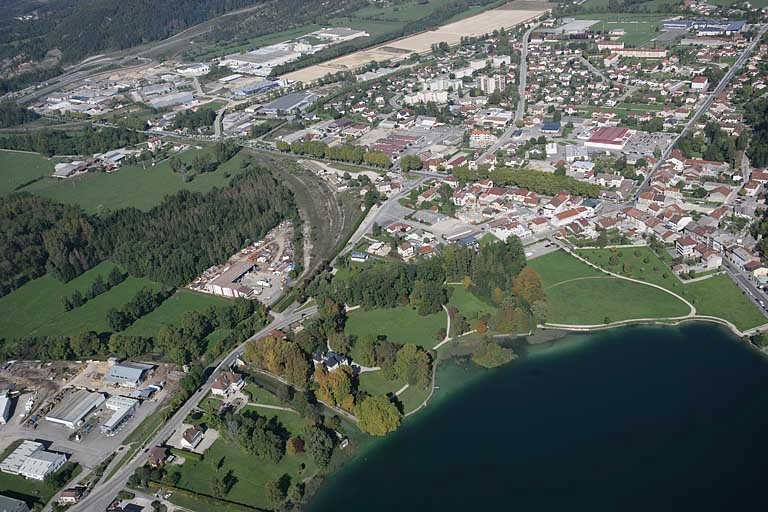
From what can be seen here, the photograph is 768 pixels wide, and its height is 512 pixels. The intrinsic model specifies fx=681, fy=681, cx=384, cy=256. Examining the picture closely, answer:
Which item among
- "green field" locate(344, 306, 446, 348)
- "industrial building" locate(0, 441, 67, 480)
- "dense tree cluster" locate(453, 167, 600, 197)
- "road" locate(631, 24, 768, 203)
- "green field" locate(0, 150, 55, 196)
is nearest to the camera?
"industrial building" locate(0, 441, 67, 480)

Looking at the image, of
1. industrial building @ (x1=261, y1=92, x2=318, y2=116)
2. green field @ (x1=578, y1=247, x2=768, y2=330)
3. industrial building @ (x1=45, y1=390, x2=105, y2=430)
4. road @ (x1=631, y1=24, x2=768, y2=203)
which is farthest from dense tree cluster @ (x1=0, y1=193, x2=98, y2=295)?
road @ (x1=631, y1=24, x2=768, y2=203)

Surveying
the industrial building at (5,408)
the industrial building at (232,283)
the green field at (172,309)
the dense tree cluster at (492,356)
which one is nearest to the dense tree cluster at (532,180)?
the dense tree cluster at (492,356)

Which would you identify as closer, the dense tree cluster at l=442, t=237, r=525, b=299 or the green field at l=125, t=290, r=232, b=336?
the dense tree cluster at l=442, t=237, r=525, b=299

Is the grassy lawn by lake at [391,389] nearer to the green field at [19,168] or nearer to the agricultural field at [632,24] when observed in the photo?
the green field at [19,168]

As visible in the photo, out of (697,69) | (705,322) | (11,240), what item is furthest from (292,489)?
(697,69)

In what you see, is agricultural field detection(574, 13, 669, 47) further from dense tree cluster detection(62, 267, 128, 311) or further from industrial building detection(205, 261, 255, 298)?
dense tree cluster detection(62, 267, 128, 311)

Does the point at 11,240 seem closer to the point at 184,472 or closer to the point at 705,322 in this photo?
the point at 184,472
